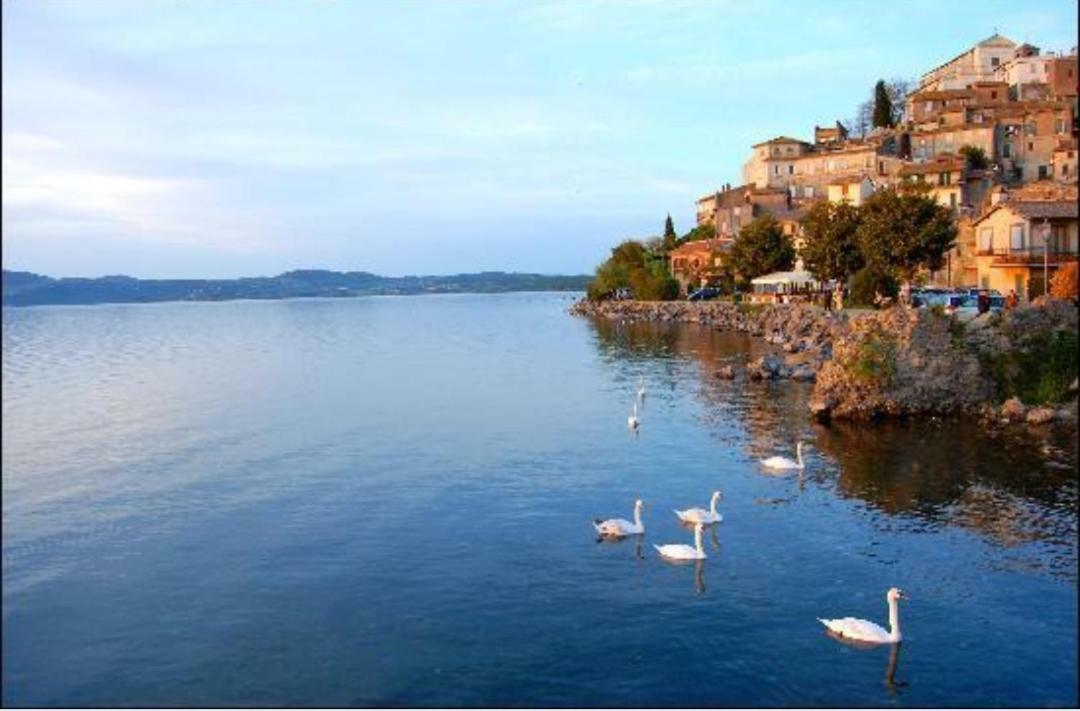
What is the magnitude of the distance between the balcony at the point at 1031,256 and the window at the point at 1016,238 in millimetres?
170

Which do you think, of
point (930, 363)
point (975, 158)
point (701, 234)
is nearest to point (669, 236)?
point (701, 234)

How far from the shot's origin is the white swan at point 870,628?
1628cm

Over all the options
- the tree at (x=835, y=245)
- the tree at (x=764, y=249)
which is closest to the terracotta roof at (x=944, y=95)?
the tree at (x=764, y=249)

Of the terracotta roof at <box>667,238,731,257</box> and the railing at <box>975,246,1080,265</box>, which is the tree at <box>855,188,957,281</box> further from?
the terracotta roof at <box>667,238,731,257</box>

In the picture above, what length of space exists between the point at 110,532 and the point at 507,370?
3779cm

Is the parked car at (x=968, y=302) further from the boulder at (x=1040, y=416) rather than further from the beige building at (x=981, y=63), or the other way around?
the beige building at (x=981, y=63)

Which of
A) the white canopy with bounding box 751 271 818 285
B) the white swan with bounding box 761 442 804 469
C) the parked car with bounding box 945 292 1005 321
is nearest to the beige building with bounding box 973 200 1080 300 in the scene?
the parked car with bounding box 945 292 1005 321

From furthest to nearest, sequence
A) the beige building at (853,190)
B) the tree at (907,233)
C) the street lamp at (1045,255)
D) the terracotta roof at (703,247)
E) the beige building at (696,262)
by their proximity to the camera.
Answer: the terracotta roof at (703,247) → the beige building at (696,262) → the beige building at (853,190) → the tree at (907,233) → the street lamp at (1045,255)

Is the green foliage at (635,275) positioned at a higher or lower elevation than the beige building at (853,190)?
lower

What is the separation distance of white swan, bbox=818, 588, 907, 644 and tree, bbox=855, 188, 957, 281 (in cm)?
4880

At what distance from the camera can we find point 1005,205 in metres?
56.1

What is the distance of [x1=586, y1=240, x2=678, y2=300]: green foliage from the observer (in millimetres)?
116438

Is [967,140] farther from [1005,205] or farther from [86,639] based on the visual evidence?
[86,639]

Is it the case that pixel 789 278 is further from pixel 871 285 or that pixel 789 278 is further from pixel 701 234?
pixel 701 234
